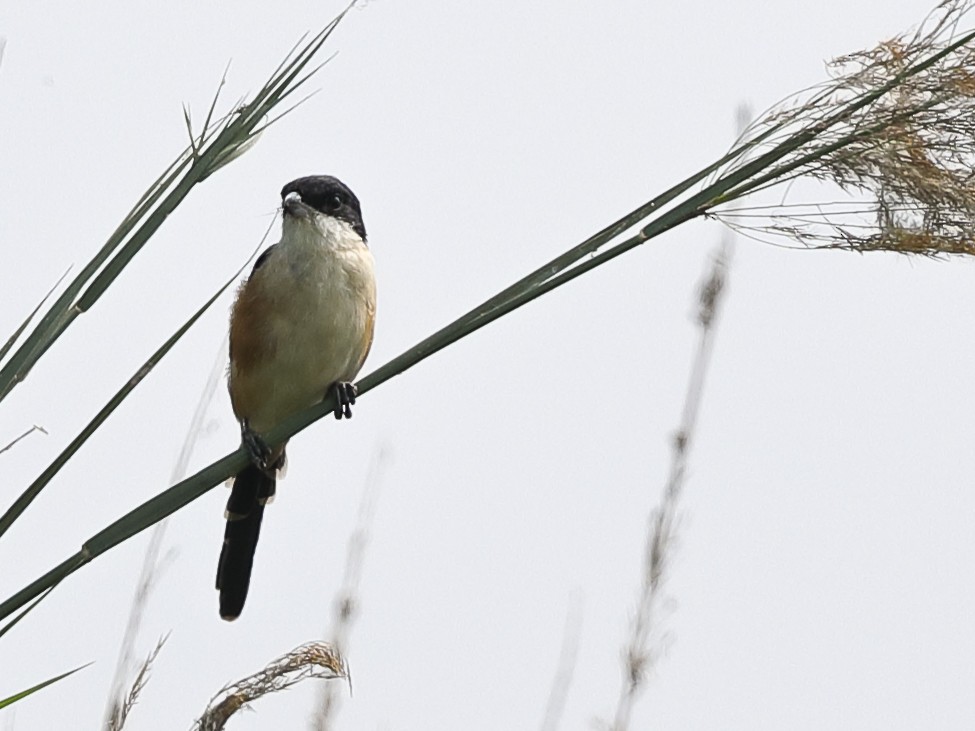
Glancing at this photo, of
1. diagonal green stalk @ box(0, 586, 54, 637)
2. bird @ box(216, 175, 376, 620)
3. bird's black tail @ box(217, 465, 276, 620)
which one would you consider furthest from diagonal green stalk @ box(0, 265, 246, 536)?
bird's black tail @ box(217, 465, 276, 620)

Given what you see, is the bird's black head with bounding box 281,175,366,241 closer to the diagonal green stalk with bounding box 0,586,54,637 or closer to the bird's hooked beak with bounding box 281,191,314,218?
the bird's hooked beak with bounding box 281,191,314,218

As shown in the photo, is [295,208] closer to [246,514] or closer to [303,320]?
[303,320]

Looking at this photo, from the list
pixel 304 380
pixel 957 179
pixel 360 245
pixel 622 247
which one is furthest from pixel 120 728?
Answer: pixel 360 245

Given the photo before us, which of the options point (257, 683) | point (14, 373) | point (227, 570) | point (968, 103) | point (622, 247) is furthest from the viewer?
point (227, 570)

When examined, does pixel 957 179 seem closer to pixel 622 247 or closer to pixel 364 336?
pixel 622 247

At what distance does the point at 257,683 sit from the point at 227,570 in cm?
213

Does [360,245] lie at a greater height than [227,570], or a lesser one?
greater

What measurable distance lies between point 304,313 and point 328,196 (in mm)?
405

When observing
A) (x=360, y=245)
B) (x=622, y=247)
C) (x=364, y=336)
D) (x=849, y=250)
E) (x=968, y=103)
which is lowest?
(x=622, y=247)

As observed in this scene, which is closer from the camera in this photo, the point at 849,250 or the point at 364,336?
the point at 849,250

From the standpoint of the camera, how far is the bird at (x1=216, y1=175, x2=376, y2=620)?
12.2 ft

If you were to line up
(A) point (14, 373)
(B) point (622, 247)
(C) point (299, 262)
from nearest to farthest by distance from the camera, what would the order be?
1. (A) point (14, 373)
2. (B) point (622, 247)
3. (C) point (299, 262)

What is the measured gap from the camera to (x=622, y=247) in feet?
5.64

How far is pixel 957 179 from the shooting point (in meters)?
1.83
